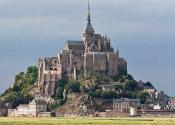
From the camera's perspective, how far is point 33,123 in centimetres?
15325

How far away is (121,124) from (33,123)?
14445mm

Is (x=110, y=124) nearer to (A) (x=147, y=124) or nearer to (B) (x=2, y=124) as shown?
(A) (x=147, y=124)

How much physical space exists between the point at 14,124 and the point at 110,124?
1471cm

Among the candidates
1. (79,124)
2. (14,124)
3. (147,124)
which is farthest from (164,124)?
(14,124)

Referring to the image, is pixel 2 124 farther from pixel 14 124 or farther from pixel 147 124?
pixel 147 124

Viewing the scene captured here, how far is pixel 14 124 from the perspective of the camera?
493 feet

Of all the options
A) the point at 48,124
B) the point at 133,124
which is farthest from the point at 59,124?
the point at 133,124

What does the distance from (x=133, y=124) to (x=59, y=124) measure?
10942 mm

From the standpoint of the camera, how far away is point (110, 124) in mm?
147000

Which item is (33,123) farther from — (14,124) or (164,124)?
(164,124)

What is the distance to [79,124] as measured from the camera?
14838 cm

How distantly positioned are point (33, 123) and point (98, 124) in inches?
488

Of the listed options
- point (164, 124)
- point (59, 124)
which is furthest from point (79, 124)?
point (164, 124)

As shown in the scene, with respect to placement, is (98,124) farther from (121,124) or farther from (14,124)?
(14,124)
